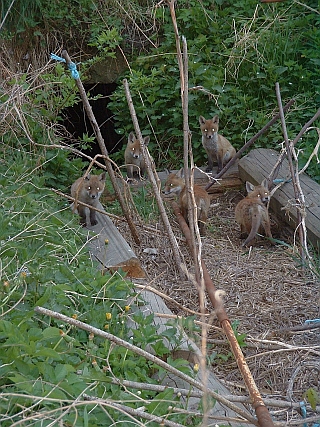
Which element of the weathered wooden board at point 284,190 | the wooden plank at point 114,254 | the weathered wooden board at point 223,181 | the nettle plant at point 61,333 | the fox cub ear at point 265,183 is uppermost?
the nettle plant at point 61,333

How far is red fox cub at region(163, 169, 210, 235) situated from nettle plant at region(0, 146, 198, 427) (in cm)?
219

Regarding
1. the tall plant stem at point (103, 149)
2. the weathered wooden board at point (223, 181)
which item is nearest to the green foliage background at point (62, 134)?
the tall plant stem at point (103, 149)

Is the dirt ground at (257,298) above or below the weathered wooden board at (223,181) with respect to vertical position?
above

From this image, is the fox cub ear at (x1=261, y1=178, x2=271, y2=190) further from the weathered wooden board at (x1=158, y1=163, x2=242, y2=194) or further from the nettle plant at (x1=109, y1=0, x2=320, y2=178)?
the nettle plant at (x1=109, y1=0, x2=320, y2=178)

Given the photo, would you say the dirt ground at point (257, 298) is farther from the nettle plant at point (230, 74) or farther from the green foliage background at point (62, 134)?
the nettle plant at point (230, 74)

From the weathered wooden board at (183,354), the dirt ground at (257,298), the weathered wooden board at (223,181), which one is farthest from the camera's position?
the weathered wooden board at (223,181)

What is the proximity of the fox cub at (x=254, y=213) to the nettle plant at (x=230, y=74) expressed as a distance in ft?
7.28

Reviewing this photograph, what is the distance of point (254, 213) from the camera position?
23.9 ft

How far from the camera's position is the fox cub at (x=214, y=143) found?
9.66 m

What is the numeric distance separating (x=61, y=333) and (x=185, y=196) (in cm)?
446

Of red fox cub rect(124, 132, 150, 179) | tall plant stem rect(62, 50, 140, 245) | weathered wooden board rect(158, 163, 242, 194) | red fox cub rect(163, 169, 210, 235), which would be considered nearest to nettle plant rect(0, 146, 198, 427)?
tall plant stem rect(62, 50, 140, 245)

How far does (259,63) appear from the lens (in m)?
10.5

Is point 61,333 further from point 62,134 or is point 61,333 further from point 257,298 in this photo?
point 62,134

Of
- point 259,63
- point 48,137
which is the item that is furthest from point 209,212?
point 259,63
